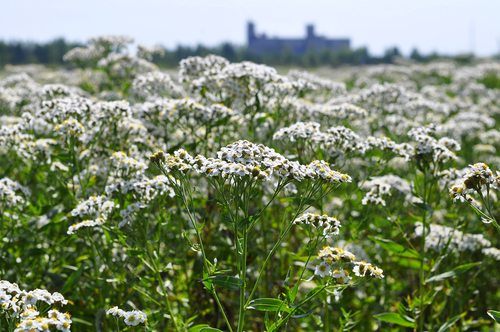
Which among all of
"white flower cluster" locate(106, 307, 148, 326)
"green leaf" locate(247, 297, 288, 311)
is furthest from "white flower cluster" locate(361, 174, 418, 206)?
"white flower cluster" locate(106, 307, 148, 326)

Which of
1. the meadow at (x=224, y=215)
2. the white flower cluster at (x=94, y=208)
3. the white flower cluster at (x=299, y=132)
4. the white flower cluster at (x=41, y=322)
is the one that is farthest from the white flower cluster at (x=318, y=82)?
the white flower cluster at (x=41, y=322)

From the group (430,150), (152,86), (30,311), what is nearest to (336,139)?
(430,150)

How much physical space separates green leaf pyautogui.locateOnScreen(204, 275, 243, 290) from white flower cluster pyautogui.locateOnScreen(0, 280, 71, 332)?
94 cm

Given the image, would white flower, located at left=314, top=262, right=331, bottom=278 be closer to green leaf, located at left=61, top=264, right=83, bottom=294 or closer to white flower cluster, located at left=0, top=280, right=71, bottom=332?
white flower cluster, located at left=0, top=280, right=71, bottom=332

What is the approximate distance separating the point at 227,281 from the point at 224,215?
54 cm

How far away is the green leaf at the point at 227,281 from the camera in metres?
3.74

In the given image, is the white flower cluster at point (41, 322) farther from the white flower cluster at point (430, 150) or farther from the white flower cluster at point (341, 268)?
the white flower cluster at point (430, 150)

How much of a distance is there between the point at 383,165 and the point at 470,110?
263 inches

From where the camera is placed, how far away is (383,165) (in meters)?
6.82

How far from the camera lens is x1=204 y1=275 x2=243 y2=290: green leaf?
3736 mm

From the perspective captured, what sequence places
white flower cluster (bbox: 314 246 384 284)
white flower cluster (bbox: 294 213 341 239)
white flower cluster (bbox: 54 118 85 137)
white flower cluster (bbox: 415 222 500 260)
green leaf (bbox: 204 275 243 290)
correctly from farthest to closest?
white flower cluster (bbox: 415 222 500 260) → white flower cluster (bbox: 54 118 85 137) → white flower cluster (bbox: 294 213 341 239) → white flower cluster (bbox: 314 246 384 284) → green leaf (bbox: 204 275 243 290)

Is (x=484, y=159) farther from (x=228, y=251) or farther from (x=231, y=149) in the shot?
(x=231, y=149)

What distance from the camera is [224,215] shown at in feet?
13.5

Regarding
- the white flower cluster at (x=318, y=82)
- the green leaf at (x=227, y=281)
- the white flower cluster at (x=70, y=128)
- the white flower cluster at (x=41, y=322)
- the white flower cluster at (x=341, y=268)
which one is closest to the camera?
the white flower cluster at (x=41, y=322)
